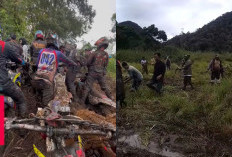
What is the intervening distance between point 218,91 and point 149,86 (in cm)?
155

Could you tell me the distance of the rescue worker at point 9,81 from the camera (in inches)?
100

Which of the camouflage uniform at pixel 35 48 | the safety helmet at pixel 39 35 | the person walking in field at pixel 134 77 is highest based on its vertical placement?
the safety helmet at pixel 39 35

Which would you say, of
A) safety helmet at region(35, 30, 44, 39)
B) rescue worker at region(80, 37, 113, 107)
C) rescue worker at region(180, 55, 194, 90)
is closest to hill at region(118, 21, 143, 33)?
rescue worker at region(80, 37, 113, 107)

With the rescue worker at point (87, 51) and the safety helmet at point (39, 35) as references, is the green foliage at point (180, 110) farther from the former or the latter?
the safety helmet at point (39, 35)

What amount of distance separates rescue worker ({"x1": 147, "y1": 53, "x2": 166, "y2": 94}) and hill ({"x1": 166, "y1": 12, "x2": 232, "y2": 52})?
825 mm

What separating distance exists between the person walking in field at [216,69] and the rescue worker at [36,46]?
188 inches

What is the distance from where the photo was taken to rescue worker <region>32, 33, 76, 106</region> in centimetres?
302

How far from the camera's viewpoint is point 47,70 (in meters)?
3.03

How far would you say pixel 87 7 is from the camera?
3.40 m

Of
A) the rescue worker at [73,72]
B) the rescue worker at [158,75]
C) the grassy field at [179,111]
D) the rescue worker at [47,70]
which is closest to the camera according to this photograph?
the rescue worker at [47,70]

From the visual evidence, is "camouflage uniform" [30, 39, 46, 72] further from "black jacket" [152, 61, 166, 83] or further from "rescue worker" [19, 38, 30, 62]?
"black jacket" [152, 61, 166, 83]

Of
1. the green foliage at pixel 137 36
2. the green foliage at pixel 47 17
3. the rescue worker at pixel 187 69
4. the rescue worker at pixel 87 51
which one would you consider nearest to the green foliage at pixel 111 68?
the green foliage at pixel 137 36

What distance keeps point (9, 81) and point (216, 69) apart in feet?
17.6

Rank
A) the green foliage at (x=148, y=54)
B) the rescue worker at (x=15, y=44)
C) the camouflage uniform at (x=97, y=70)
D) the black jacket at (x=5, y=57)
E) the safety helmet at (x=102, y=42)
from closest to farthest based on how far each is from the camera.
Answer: the black jacket at (x=5, y=57), the rescue worker at (x=15, y=44), the safety helmet at (x=102, y=42), the camouflage uniform at (x=97, y=70), the green foliage at (x=148, y=54)
